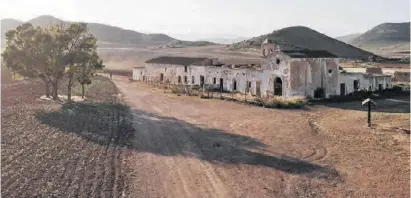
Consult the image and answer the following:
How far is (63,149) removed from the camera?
17391 mm

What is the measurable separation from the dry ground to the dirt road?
0.10 feet

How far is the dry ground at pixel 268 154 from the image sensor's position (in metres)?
13.9

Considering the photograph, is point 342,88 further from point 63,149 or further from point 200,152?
point 63,149

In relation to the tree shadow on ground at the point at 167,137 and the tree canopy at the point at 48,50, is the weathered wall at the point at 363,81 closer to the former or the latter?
the tree shadow on ground at the point at 167,137

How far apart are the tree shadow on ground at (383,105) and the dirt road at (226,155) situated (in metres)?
4.68

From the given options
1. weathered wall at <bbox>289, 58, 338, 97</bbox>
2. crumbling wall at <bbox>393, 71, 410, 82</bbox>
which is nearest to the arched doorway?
weathered wall at <bbox>289, 58, 338, 97</bbox>

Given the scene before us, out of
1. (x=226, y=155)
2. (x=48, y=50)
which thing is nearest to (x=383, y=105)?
(x=226, y=155)

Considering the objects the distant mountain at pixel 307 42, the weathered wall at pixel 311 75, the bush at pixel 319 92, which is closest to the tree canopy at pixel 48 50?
the weathered wall at pixel 311 75

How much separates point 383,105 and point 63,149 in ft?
73.7

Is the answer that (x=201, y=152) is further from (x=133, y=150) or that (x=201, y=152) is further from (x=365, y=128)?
(x=365, y=128)

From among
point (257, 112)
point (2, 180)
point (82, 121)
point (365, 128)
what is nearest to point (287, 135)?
point (365, 128)

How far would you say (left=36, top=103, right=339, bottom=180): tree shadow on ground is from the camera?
1666 cm

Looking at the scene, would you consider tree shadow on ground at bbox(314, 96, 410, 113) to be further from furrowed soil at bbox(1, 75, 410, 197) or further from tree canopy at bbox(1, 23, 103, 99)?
tree canopy at bbox(1, 23, 103, 99)

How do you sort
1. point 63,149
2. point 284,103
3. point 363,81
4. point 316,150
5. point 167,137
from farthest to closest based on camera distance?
point 363,81
point 284,103
point 167,137
point 316,150
point 63,149
